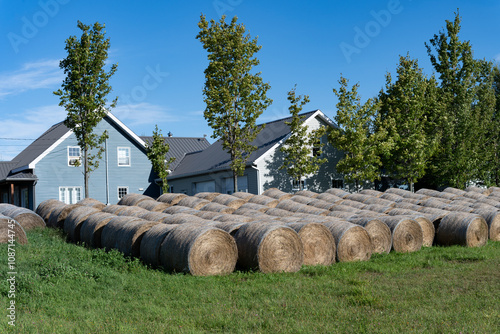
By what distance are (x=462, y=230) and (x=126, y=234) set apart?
31.9 ft

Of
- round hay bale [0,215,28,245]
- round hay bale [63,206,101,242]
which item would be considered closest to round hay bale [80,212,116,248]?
round hay bale [63,206,101,242]

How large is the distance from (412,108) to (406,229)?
2188 cm

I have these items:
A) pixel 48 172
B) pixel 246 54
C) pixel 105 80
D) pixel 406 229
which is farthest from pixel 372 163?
pixel 48 172

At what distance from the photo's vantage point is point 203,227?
1097cm

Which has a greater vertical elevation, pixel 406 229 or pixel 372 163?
pixel 372 163

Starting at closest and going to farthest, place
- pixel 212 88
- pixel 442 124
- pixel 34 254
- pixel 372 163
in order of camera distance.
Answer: pixel 34 254, pixel 212 88, pixel 372 163, pixel 442 124

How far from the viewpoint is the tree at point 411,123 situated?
1336 inches

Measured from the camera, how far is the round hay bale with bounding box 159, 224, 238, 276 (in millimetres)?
10531

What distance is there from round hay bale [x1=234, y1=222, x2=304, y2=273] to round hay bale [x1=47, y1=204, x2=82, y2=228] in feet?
29.2

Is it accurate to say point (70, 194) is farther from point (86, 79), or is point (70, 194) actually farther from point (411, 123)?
point (411, 123)

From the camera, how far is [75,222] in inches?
635

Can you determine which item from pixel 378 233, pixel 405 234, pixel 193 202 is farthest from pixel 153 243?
pixel 193 202

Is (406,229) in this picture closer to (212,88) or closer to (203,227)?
(203,227)

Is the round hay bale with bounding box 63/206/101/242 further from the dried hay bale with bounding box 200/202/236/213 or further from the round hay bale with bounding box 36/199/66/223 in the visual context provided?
the dried hay bale with bounding box 200/202/236/213
